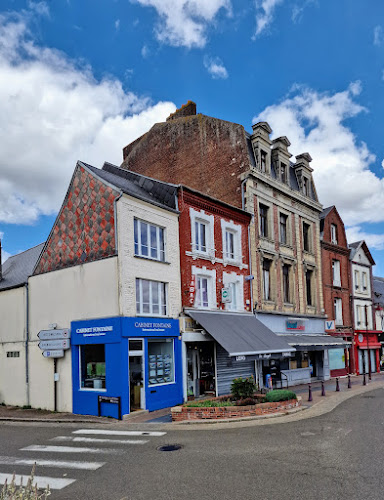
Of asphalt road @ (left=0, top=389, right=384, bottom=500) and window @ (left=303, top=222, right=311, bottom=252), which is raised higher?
window @ (left=303, top=222, right=311, bottom=252)

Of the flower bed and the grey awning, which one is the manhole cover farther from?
the grey awning

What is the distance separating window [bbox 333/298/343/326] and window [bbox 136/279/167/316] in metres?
18.3

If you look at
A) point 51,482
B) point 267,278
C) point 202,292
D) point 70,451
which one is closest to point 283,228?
point 267,278

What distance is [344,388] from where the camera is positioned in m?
24.1

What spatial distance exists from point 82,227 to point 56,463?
35.7 feet

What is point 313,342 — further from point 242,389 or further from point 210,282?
point 242,389

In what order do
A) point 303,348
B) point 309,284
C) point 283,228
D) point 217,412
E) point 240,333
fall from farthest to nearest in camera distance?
point 309,284, point 283,228, point 303,348, point 240,333, point 217,412

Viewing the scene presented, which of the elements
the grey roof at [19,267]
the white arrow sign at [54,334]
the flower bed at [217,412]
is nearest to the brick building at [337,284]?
the flower bed at [217,412]

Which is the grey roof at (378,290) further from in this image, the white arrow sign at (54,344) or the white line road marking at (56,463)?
the white line road marking at (56,463)

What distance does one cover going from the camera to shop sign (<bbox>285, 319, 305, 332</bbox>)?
2702 centimetres

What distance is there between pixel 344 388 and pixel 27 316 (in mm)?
16169

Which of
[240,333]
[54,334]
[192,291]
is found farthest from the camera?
[240,333]

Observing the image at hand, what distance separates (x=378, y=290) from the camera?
46781mm

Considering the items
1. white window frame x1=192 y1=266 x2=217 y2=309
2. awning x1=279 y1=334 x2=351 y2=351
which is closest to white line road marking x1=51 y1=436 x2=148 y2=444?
white window frame x1=192 y1=266 x2=217 y2=309
